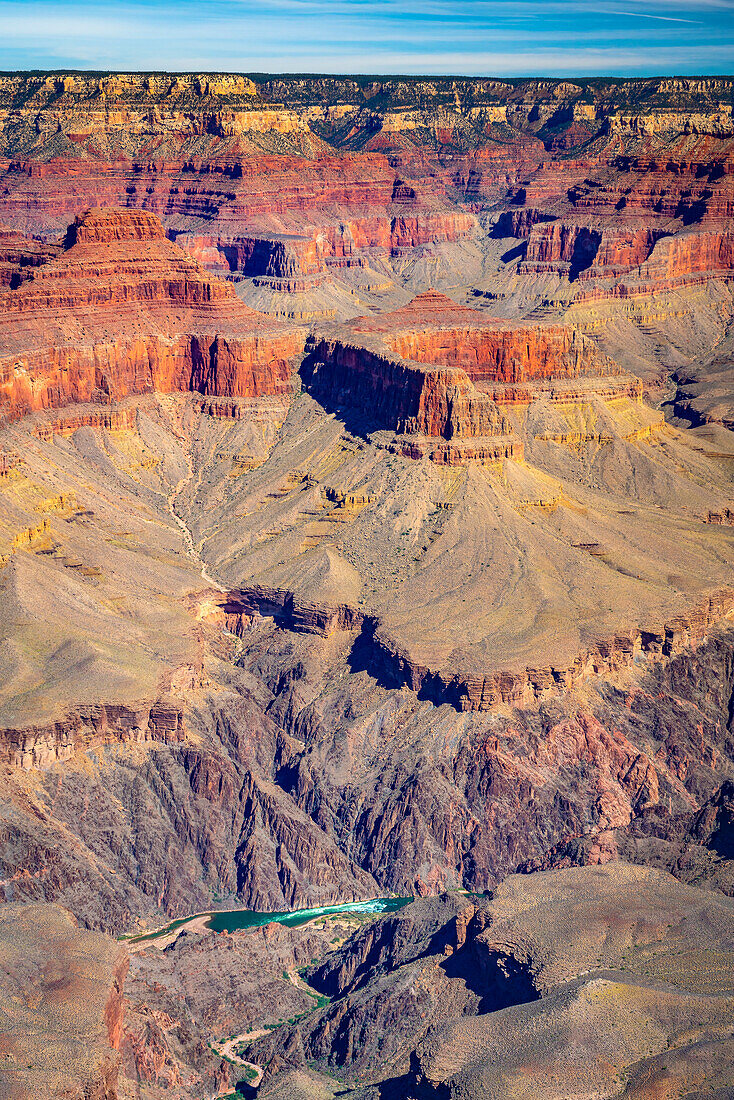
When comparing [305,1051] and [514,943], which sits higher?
[514,943]

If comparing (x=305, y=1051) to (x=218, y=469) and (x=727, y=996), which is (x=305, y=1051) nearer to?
(x=727, y=996)

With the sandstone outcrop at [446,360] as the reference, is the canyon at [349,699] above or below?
below

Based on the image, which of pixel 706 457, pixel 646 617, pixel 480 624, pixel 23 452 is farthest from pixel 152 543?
pixel 706 457

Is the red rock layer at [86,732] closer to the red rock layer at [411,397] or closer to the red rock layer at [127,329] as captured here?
the red rock layer at [411,397]

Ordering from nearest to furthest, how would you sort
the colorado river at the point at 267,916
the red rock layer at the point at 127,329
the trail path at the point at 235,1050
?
the trail path at the point at 235,1050
the colorado river at the point at 267,916
the red rock layer at the point at 127,329

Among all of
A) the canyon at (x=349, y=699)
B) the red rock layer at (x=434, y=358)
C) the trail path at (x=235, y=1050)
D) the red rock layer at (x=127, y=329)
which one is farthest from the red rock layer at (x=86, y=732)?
the red rock layer at (x=127, y=329)

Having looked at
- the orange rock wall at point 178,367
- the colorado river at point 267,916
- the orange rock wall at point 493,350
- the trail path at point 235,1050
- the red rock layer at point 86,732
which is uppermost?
the orange rock wall at point 493,350

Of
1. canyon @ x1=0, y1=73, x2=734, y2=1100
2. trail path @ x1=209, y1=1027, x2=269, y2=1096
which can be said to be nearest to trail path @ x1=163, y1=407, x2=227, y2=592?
canyon @ x1=0, y1=73, x2=734, y2=1100

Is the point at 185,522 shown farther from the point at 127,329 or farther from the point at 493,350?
the point at 493,350
